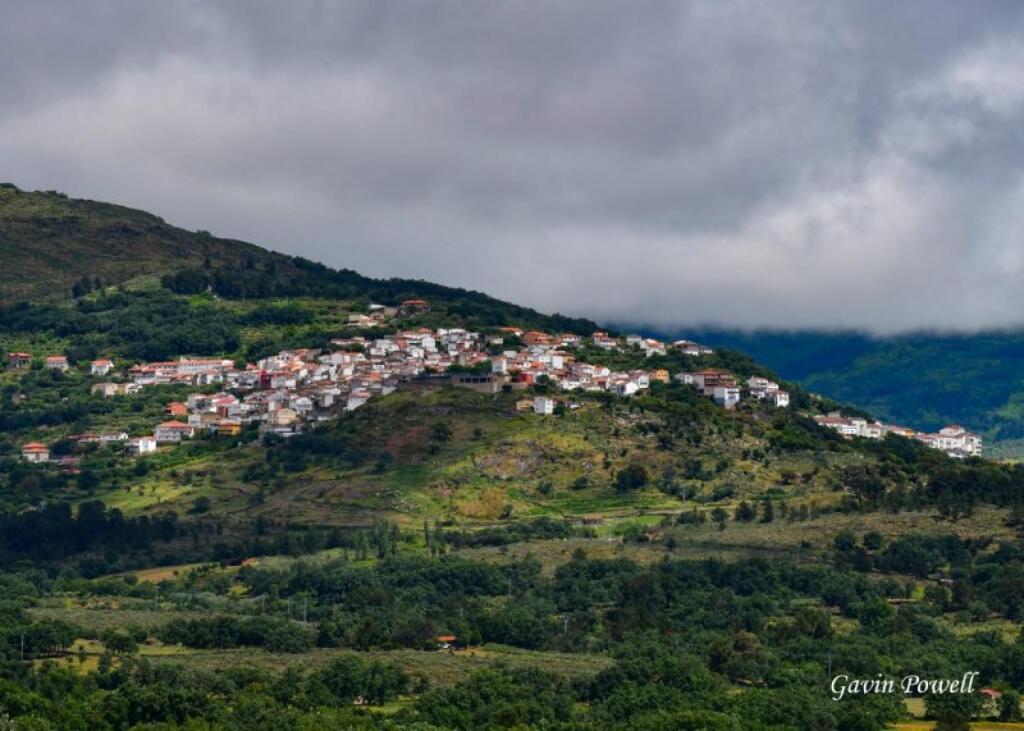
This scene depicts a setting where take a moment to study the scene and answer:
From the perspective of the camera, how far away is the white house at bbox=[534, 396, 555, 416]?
386ft

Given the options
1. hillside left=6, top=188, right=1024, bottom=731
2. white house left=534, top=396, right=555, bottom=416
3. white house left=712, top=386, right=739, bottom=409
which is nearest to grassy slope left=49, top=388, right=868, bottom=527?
hillside left=6, top=188, right=1024, bottom=731

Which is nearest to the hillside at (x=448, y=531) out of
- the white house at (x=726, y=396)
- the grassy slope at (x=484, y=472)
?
the grassy slope at (x=484, y=472)

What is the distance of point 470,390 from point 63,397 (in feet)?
109

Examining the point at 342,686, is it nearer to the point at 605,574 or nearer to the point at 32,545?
the point at 605,574

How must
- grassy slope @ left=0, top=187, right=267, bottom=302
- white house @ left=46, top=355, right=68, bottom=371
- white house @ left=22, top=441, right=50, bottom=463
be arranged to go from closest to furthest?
white house @ left=22, top=441, right=50, bottom=463
white house @ left=46, top=355, right=68, bottom=371
grassy slope @ left=0, top=187, right=267, bottom=302

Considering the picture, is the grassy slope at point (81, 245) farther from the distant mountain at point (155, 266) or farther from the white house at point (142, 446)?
the white house at point (142, 446)

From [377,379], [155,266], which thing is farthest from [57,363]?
[155,266]

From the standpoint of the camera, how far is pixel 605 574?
88.5 metres

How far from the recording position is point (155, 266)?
176 m

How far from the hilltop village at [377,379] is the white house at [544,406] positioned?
9 cm

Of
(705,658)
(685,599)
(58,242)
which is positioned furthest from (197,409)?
(705,658)

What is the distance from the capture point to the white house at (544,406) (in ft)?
386

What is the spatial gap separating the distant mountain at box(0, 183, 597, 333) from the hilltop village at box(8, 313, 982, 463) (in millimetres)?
10168

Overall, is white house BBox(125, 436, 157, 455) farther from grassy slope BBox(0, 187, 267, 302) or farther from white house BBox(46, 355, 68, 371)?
grassy slope BBox(0, 187, 267, 302)
